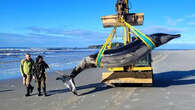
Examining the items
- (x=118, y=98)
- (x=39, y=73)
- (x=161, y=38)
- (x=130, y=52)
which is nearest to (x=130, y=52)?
(x=130, y=52)

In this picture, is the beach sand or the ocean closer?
the beach sand

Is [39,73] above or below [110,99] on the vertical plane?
above

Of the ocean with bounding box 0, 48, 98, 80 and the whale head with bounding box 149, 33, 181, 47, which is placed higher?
the whale head with bounding box 149, 33, 181, 47

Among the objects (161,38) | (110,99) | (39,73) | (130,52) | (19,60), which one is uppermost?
(161,38)

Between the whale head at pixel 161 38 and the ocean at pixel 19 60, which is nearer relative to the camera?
the whale head at pixel 161 38

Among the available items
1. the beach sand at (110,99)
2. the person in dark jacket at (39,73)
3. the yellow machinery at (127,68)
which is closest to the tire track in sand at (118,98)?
the beach sand at (110,99)

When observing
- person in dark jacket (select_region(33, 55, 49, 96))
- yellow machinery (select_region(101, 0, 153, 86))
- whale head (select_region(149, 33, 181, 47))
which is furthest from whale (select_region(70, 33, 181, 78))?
person in dark jacket (select_region(33, 55, 49, 96))

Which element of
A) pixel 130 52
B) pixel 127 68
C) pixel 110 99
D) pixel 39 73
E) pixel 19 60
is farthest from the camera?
pixel 19 60

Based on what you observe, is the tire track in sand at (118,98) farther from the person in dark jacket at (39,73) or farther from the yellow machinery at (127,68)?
the person in dark jacket at (39,73)

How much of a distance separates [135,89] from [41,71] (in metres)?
4.24

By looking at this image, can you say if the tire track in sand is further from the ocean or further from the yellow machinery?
the ocean

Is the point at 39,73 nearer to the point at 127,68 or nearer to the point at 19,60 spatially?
the point at 127,68

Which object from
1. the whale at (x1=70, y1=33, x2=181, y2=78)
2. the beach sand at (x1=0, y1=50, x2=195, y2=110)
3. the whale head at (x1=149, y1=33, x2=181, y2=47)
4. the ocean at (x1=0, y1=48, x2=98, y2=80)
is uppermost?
the whale head at (x1=149, y1=33, x2=181, y2=47)

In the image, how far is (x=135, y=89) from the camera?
8.75 m
